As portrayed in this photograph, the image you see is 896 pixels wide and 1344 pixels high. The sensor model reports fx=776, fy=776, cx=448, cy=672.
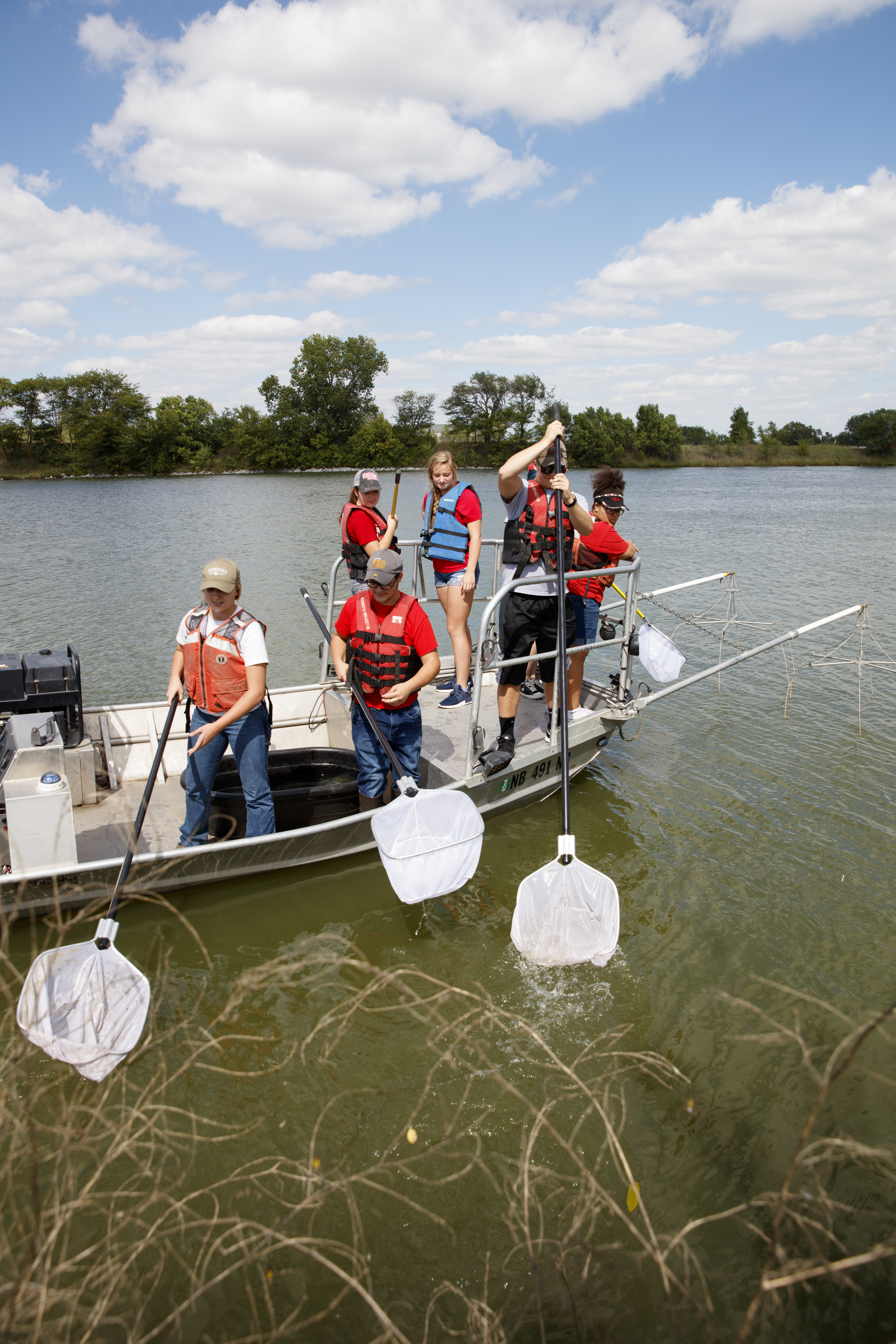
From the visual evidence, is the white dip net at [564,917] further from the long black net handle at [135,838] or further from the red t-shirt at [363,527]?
the red t-shirt at [363,527]

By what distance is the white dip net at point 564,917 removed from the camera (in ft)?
13.8

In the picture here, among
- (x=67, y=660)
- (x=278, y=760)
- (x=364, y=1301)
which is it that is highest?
(x=67, y=660)

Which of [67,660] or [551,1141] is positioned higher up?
[67,660]

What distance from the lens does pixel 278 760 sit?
5.86m

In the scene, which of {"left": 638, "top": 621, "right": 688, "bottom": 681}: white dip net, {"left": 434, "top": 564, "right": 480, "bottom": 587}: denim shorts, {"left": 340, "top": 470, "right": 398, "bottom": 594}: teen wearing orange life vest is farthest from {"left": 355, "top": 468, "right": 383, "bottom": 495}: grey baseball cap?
{"left": 638, "top": 621, "right": 688, "bottom": 681}: white dip net

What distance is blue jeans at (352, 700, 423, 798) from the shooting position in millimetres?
4855

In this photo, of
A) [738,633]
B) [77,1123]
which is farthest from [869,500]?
[77,1123]

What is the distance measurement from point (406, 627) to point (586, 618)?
2.23m

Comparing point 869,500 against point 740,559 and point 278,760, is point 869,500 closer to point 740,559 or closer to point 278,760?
point 740,559

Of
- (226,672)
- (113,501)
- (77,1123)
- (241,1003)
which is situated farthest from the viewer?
(113,501)

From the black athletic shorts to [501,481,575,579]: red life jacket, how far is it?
0.20 m

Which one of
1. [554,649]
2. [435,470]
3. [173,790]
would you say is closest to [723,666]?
[554,649]

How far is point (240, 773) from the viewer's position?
4.95 metres

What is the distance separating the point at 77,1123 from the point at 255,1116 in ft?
2.52
